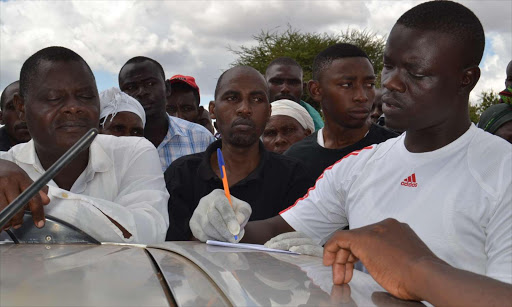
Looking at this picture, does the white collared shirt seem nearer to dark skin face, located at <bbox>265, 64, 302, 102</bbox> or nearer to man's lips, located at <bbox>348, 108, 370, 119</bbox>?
man's lips, located at <bbox>348, 108, 370, 119</bbox>

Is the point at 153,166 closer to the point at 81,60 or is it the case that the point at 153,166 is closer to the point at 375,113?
the point at 81,60

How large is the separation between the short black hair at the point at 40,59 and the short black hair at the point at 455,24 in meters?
1.46

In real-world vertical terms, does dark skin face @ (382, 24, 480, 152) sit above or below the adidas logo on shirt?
above

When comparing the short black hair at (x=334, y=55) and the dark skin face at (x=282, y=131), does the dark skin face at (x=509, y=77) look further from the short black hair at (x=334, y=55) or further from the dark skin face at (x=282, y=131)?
the dark skin face at (x=282, y=131)

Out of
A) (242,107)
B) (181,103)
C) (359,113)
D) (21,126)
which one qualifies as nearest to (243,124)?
(242,107)

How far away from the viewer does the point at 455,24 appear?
1.86 m

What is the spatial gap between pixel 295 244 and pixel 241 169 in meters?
1.28

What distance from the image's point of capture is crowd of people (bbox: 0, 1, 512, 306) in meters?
1.25

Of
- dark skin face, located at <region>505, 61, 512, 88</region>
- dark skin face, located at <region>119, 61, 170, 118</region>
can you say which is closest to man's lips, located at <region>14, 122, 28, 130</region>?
dark skin face, located at <region>119, 61, 170, 118</region>

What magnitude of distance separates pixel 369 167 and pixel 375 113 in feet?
14.0

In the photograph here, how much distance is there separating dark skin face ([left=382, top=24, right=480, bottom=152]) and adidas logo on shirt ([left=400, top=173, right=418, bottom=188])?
124mm

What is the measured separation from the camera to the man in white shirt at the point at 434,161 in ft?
5.15

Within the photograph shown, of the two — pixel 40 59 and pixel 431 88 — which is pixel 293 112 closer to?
pixel 40 59

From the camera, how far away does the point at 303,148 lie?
327 centimetres
